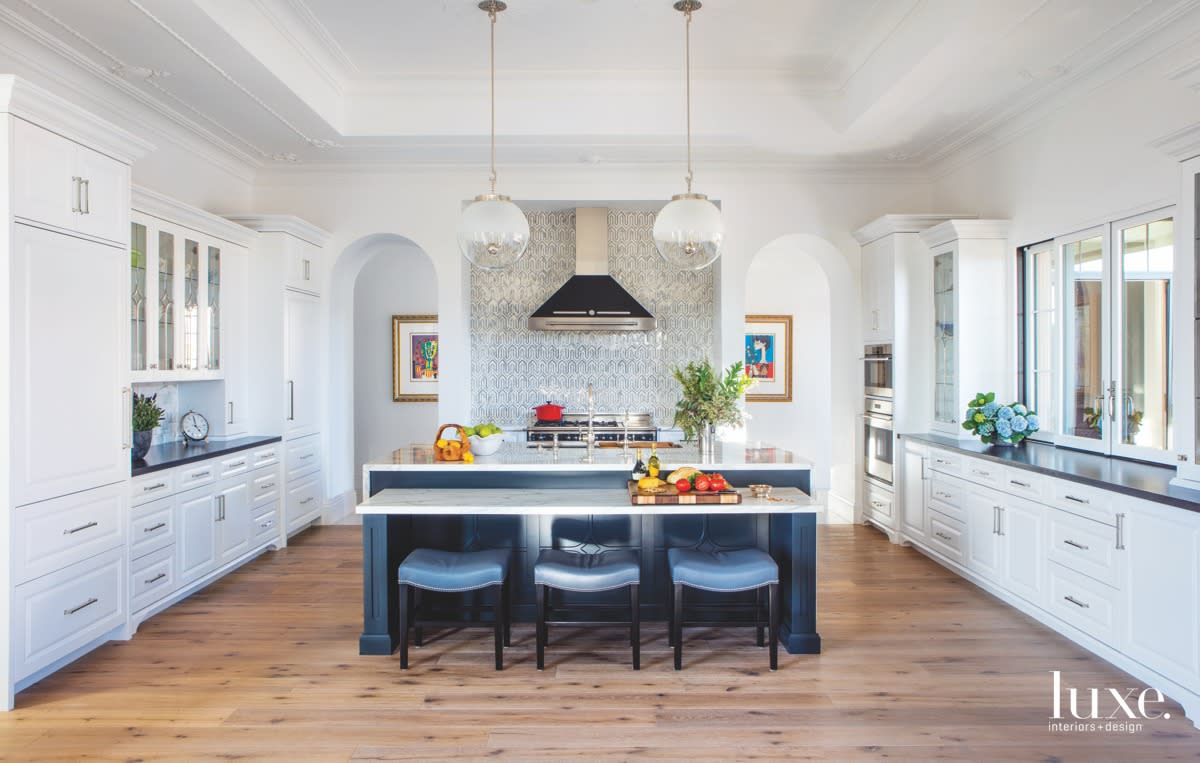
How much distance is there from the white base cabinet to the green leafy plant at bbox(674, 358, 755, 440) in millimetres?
1582

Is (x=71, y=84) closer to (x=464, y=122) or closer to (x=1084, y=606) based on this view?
(x=464, y=122)

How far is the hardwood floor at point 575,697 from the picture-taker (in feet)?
8.35

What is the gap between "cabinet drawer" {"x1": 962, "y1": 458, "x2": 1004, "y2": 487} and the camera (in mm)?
4055

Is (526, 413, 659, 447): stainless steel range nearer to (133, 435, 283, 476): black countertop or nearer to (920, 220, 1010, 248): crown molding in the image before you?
(133, 435, 283, 476): black countertop

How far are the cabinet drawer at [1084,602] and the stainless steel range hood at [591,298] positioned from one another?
3634 millimetres

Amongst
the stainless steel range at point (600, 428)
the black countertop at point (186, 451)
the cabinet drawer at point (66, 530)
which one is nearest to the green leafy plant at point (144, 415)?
the black countertop at point (186, 451)

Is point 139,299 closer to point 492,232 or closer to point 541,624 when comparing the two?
point 492,232

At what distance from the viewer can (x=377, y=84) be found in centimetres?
516

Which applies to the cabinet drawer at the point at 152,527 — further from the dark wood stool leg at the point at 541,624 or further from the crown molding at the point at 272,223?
the crown molding at the point at 272,223

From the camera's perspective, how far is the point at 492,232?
3115mm

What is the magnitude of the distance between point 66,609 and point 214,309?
2.42m

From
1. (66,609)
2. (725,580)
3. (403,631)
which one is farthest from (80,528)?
(725,580)

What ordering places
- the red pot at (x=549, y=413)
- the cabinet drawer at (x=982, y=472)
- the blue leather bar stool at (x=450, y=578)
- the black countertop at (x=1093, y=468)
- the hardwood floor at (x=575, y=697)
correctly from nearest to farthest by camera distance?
the hardwood floor at (x=575, y=697) < the black countertop at (x=1093, y=468) < the blue leather bar stool at (x=450, y=578) < the cabinet drawer at (x=982, y=472) < the red pot at (x=549, y=413)

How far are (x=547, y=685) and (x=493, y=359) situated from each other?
13.6ft
